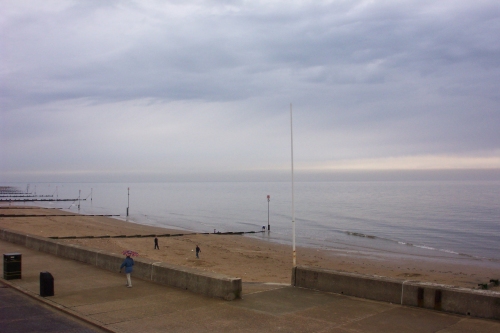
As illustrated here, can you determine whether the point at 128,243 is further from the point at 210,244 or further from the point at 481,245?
the point at 481,245

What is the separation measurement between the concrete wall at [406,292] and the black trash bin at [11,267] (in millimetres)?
8086

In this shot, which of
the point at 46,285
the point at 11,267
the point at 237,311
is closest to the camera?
the point at 237,311

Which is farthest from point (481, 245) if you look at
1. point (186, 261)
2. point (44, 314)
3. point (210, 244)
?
point (44, 314)

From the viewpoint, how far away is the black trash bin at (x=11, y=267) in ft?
40.7

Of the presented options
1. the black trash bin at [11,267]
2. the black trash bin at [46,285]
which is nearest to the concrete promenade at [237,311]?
the black trash bin at [46,285]

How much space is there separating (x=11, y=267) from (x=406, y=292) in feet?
35.6

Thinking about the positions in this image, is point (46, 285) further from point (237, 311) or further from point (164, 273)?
point (237, 311)

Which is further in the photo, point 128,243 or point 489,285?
point 128,243

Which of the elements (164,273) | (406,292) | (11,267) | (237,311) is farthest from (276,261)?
(237,311)

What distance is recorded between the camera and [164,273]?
1200 cm

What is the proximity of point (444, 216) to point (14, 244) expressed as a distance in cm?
6954

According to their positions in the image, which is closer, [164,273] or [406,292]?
[406,292]

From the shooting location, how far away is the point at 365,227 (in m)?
60.9

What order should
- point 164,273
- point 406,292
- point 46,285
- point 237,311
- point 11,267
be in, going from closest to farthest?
point 237,311 < point 406,292 < point 46,285 < point 164,273 < point 11,267
